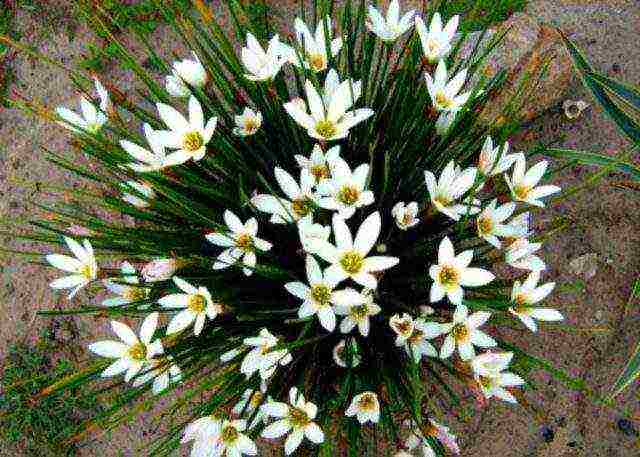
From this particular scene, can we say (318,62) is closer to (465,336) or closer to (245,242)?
(245,242)

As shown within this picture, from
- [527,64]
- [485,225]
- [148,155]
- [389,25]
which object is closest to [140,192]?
[148,155]

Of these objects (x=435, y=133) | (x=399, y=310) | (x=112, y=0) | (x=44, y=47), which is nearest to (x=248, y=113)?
(x=435, y=133)

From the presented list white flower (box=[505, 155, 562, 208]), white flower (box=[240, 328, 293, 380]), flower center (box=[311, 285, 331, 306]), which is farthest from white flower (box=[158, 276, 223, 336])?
white flower (box=[505, 155, 562, 208])

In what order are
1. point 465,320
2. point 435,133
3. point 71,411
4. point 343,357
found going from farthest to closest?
1. point 71,411
2. point 435,133
3. point 343,357
4. point 465,320

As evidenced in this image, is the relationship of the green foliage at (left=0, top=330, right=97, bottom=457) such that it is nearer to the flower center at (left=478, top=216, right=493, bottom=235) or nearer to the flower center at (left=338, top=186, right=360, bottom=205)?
the flower center at (left=338, top=186, right=360, bottom=205)

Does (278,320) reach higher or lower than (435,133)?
lower

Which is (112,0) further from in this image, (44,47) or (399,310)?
(399,310)
